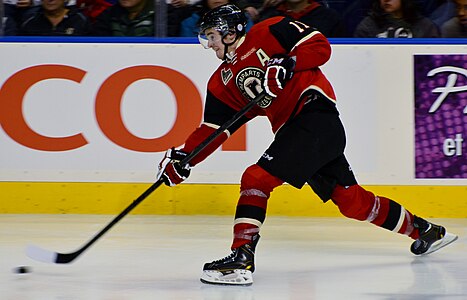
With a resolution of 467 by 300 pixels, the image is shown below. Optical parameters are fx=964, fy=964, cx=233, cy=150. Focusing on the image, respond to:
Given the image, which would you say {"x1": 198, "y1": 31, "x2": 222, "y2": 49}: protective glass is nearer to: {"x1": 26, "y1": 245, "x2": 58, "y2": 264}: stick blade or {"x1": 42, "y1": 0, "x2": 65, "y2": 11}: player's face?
{"x1": 26, "y1": 245, "x2": 58, "y2": 264}: stick blade

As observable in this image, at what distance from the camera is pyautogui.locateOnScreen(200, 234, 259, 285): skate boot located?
3248mm

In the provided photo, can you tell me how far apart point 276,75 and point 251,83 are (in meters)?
0.20

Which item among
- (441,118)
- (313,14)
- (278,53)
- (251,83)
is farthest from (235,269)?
(313,14)

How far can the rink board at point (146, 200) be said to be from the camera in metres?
4.89

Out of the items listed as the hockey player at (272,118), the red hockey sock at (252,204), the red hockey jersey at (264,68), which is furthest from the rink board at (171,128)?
the red hockey sock at (252,204)

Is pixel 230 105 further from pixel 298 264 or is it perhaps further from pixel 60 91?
pixel 60 91

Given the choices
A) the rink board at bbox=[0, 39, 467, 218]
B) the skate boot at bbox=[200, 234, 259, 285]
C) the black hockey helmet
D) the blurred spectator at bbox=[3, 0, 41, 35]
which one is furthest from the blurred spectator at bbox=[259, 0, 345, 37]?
the skate boot at bbox=[200, 234, 259, 285]

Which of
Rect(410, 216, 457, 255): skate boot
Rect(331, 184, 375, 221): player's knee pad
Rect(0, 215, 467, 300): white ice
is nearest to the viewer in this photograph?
Rect(0, 215, 467, 300): white ice

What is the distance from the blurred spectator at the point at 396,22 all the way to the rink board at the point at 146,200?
89 centimetres

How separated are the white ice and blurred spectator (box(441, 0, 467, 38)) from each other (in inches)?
37.7

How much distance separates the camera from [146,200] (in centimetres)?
491

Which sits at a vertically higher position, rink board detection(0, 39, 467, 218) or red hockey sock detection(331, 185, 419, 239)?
rink board detection(0, 39, 467, 218)

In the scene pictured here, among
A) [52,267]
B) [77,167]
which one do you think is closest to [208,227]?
[77,167]

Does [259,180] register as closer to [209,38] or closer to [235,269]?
[235,269]
